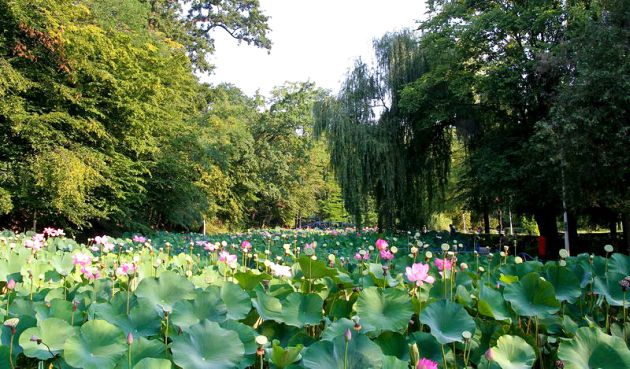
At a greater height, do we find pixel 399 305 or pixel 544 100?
pixel 544 100

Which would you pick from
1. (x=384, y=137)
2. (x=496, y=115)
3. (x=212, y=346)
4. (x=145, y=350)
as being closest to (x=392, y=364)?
(x=212, y=346)

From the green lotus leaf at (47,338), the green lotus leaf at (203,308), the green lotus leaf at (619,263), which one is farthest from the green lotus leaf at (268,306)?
the green lotus leaf at (619,263)

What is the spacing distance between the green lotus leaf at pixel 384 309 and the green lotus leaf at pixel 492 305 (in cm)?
34

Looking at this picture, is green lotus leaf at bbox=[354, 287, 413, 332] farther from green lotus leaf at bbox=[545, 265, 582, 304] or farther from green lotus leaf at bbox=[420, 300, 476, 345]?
green lotus leaf at bbox=[545, 265, 582, 304]

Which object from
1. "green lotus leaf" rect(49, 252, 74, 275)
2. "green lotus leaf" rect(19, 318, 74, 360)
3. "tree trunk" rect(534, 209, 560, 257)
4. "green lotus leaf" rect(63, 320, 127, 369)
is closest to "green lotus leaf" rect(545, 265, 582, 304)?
"green lotus leaf" rect(63, 320, 127, 369)

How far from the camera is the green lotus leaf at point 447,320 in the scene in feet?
4.46

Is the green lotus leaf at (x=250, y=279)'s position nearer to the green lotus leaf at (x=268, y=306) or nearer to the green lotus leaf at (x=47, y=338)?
the green lotus leaf at (x=268, y=306)

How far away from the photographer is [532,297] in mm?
1612

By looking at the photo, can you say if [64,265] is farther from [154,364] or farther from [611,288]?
[611,288]

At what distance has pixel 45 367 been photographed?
1371 millimetres

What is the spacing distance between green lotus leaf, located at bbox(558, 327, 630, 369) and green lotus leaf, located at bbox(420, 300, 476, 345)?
0.84 ft

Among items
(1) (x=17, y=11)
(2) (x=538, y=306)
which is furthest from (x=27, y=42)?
(2) (x=538, y=306)

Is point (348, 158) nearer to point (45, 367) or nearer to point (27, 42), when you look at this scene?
point (27, 42)

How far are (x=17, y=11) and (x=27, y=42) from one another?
1.20m
